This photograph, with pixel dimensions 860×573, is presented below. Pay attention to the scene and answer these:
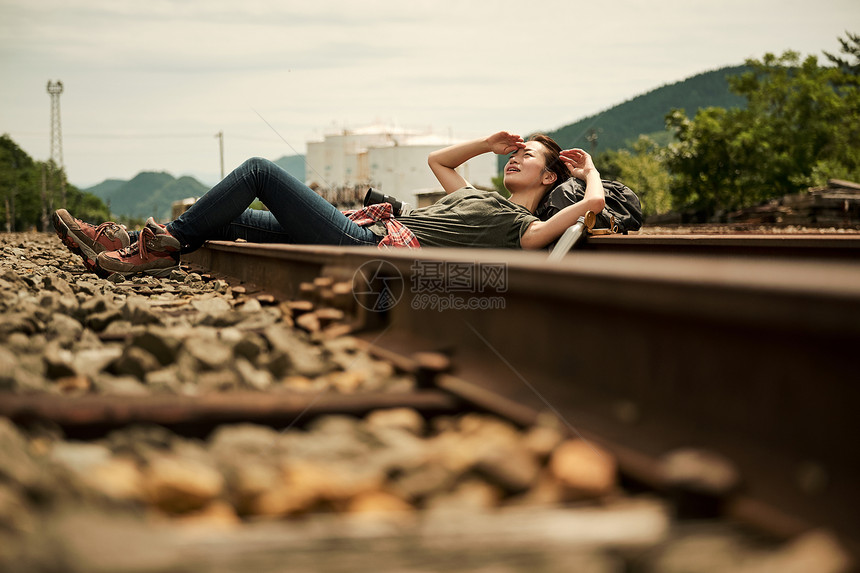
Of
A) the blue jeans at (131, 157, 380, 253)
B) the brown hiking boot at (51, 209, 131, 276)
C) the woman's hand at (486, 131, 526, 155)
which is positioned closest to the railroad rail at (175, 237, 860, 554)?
the blue jeans at (131, 157, 380, 253)

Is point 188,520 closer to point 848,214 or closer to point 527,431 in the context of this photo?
point 527,431

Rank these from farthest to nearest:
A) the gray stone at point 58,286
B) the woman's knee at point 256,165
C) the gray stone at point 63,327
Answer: the woman's knee at point 256,165, the gray stone at point 58,286, the gray stone at point 63,327

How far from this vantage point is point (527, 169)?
4.62 m

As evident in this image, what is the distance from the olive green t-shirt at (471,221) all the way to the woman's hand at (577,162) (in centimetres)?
48

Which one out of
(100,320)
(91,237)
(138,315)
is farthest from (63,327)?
(91,237)

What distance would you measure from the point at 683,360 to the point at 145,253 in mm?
4149

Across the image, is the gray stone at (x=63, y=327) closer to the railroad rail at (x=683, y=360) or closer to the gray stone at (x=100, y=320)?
the gray stone at (x=100, y=320)

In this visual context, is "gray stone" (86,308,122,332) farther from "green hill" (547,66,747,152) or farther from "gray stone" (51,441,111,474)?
"green hill" (547,66,747,152)

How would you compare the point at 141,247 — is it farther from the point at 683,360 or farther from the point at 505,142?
the point at 683,360

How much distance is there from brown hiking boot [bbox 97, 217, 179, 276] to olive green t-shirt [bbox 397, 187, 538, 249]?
1.57 meters

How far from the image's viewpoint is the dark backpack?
449 cm

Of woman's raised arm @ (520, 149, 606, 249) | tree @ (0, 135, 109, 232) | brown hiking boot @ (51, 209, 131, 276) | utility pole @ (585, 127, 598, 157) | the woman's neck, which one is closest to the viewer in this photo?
woman's raised arm @ (520, 149, 606, 249)

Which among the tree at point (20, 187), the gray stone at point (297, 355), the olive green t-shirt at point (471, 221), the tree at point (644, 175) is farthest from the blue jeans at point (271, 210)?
the tree at point (20, 187)

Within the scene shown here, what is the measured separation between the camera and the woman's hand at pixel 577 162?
14.9 ft
